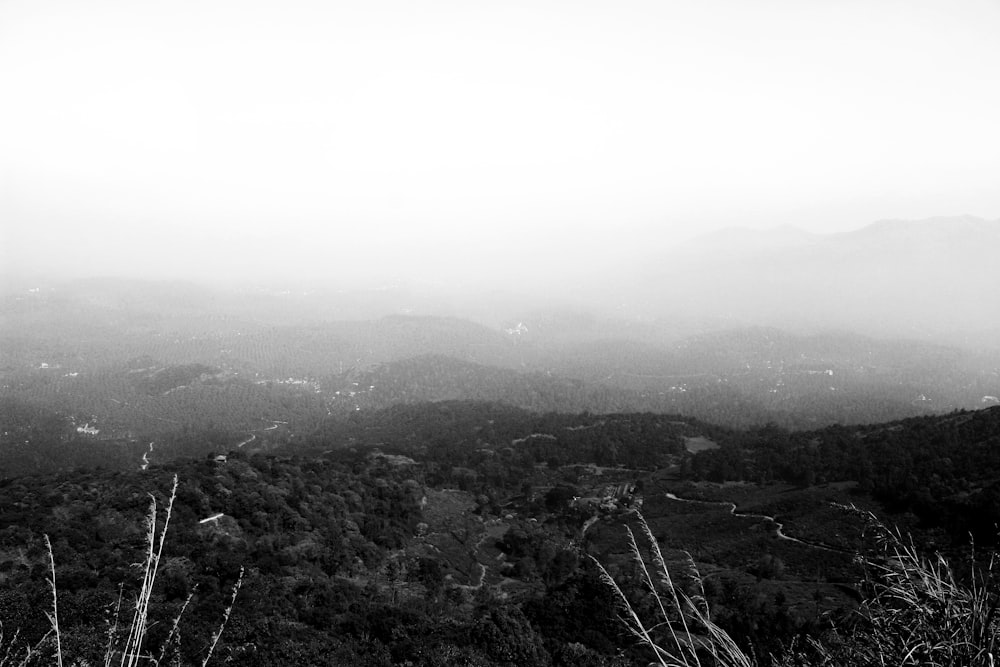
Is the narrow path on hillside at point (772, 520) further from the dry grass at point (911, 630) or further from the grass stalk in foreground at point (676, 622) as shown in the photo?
the grass stalk in foreground at point (676, 622)

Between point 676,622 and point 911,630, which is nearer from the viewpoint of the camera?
point 911,630

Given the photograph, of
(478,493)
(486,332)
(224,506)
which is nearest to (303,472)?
(224,506)

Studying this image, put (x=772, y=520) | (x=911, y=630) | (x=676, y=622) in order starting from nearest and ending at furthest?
1. (x=911, y=630)
2. (x=676, y=622)
3. (x=772, y=520)

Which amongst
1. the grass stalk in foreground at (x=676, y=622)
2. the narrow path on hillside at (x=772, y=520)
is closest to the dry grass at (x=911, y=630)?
the grass stalk in foreground at (x=676, y=622)

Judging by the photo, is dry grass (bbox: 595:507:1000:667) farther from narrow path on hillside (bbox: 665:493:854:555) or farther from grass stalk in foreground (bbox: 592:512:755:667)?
narrow path on hillside (bbox: 665:493:854:555)

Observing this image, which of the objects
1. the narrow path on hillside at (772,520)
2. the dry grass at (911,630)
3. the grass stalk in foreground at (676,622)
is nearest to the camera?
the grass stalk in foreground at (676,622)

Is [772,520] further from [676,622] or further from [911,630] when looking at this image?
[911,630]

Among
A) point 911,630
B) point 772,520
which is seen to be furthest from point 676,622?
point 772,520

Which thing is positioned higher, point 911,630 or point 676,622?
point 911,630

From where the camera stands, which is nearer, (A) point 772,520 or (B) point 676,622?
(B) point 676,622

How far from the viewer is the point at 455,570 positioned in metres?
33.7

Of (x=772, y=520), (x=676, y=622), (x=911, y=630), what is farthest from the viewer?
(x=772, y=520)

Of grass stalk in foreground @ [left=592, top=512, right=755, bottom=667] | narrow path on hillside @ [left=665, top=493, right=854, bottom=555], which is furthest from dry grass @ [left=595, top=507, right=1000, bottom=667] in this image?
narrow path on hillside @ [left=665, top=493, right=854, bottom=555]

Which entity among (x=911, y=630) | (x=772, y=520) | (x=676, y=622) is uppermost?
(x=911, y=630)
